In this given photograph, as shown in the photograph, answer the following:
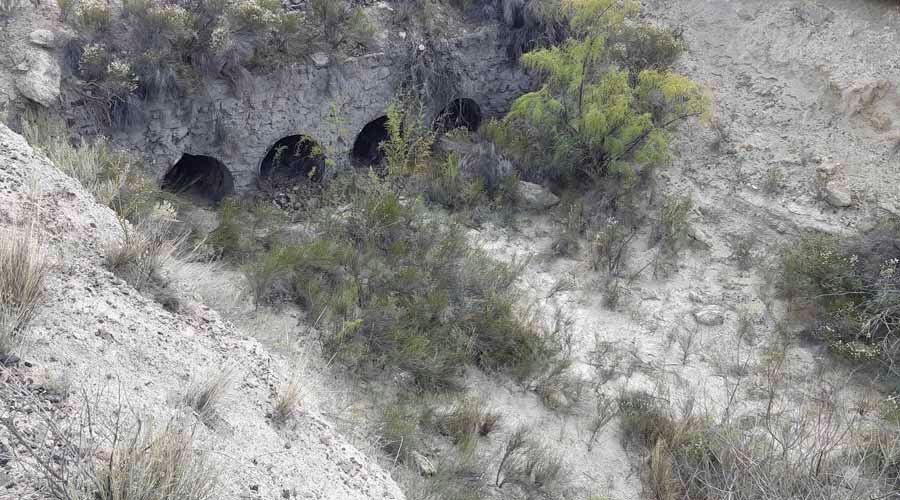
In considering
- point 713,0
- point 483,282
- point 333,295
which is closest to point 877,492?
point 483,282

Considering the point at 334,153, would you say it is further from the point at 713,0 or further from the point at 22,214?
the point at 713,0

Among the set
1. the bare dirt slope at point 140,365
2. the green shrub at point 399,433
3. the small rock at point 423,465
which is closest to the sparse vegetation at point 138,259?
the bare dirt slope at point 140,365

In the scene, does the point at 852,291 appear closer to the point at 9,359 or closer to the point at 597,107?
the point at 597,107

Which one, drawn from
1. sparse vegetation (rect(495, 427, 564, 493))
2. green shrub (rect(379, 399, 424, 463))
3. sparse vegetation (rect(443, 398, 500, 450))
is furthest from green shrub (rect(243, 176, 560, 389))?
sparse vegetation (rect(495, 427, 564, 493))

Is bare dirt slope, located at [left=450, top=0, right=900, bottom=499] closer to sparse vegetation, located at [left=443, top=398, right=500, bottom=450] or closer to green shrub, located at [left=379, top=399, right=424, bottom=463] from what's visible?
sparse vegetation, located at [left=443, top=398, right=500, bottom=450]

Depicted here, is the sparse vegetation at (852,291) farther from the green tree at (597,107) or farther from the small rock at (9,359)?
the small rock at (9,359)
